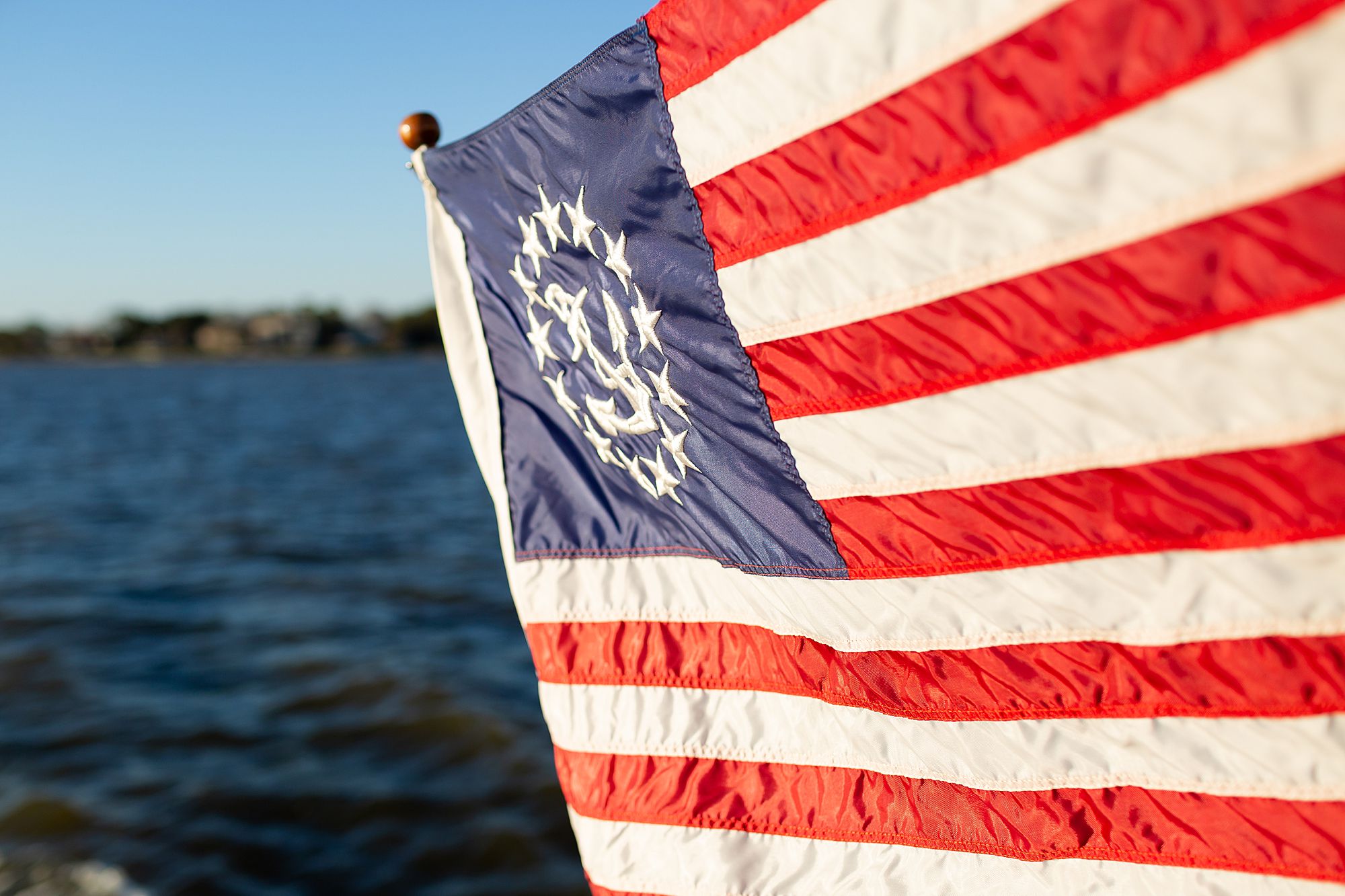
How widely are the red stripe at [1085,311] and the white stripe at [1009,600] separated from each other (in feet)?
1.21

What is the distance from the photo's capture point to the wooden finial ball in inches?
111

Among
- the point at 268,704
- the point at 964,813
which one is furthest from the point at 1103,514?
the point at 268,704

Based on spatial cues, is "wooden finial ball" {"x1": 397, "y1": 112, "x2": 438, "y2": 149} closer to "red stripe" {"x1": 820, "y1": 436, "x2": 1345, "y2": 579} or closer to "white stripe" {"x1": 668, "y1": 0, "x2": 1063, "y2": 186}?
"white stripe" {"x1": 668, "y1": 0, "x2": 1063, "y2": 186}

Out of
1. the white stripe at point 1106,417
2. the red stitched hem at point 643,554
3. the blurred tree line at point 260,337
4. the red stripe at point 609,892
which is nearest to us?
the white stripe at point 1106,417

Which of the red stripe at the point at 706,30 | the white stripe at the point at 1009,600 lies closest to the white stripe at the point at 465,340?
the white stripe at the point at 1009,600

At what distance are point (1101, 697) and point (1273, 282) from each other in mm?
800

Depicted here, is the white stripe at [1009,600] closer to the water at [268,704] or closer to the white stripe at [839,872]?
the white stripe at [839,872]

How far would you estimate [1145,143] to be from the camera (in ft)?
4.27

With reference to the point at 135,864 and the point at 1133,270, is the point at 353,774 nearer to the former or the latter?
the point at 135,864

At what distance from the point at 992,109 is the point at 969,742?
1.22 meters

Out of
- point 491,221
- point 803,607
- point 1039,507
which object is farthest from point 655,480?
point 1039,507

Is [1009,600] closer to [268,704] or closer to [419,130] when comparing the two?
[419,130]

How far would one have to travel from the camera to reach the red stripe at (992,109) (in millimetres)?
1226

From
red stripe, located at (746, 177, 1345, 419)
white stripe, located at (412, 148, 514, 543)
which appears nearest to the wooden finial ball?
white stripe, located at (412, 148, 514, 543)
